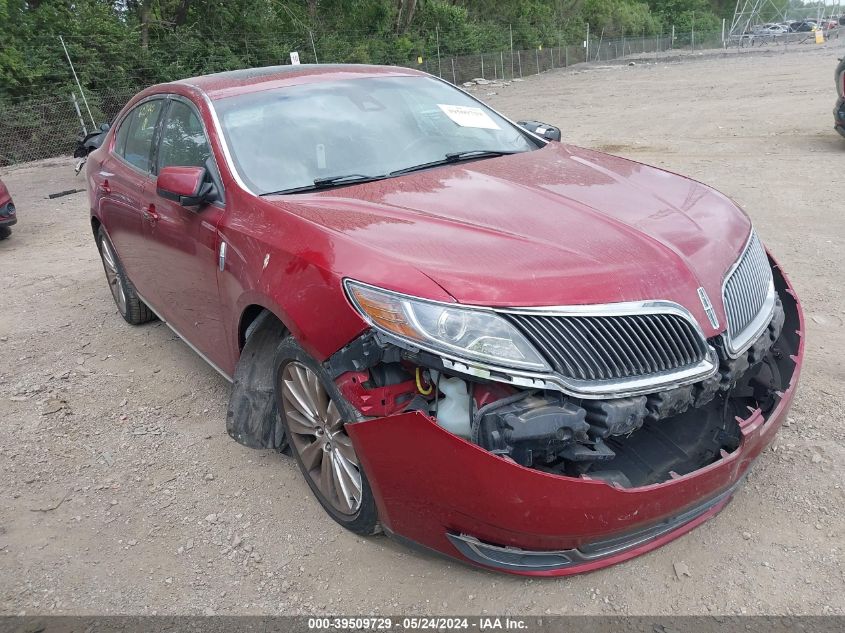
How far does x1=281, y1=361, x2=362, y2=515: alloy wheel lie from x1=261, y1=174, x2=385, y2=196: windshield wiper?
2.63ft

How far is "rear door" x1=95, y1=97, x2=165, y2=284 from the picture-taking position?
13.2 ft

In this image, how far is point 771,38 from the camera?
51.8m

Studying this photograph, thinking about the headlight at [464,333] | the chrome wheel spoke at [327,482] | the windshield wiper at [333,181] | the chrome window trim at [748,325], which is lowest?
the chrome wheel spoke at [327,482]

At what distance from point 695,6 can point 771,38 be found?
2129 centimetres

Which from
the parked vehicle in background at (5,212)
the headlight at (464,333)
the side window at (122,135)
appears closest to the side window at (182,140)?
the side window at (122,135)

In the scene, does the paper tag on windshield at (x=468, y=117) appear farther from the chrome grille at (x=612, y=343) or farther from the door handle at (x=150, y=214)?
the chrome grille at (x=612, y=343)

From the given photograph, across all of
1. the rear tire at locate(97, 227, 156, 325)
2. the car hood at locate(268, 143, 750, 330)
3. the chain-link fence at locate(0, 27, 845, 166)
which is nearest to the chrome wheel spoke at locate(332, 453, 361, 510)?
the car hood at locate(268, 143, 750, 330)

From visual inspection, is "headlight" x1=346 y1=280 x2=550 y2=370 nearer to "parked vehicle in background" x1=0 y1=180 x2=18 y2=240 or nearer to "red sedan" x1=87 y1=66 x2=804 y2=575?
"red sedan" x1=87 y1=66 x2=804 y2=575

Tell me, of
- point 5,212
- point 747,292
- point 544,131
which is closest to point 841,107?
point 544,131

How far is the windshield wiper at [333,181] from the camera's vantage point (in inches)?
118

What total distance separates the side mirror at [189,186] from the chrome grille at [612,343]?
1.66 metres

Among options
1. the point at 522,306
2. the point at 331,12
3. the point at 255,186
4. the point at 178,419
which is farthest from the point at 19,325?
the point at 331,12

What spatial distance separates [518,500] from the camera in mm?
2018

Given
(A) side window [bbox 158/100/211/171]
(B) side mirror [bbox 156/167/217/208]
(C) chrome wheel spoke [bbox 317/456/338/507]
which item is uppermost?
(A) side window [bbox 158/100/211/171]
